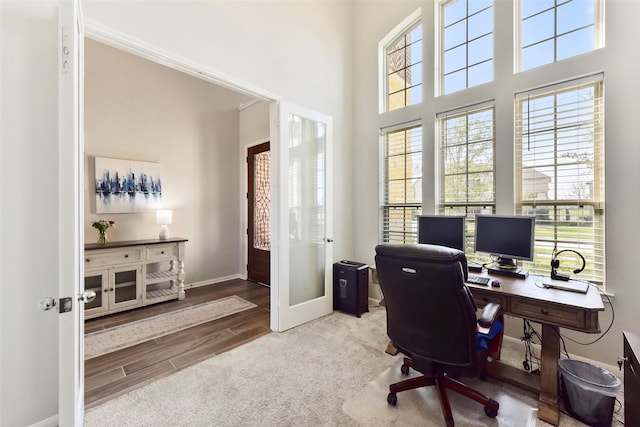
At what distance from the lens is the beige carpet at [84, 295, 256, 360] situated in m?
2.62

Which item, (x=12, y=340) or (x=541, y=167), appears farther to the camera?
(x=541, y=167)

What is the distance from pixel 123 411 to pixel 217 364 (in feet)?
2.23

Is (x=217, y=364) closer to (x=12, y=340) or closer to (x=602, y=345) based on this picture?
(x=12, y=340)

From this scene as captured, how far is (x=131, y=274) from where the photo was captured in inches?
→ 141

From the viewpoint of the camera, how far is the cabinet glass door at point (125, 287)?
11.0ft

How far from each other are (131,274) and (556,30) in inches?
209

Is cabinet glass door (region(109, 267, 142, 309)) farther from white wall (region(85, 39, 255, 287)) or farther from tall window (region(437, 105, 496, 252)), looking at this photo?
tall window (region(437, 105, 496, 252))

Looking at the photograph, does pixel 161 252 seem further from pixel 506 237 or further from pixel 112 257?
pixel 506 237

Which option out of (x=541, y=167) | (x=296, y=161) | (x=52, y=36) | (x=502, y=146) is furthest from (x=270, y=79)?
(x=541, y=167)

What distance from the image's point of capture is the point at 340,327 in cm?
304

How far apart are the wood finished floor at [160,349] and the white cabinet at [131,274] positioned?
127 millimetres

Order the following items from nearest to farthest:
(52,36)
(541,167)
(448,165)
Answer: (52,36) → (541,167) → (448,165)

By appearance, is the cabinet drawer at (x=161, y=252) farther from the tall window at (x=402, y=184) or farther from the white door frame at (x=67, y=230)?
the tall window at (x=402, y=184)

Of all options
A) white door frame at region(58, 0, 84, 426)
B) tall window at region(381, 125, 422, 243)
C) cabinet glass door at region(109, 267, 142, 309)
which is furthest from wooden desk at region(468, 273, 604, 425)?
cabinet glass door at region(109, 267, 142, 309)
